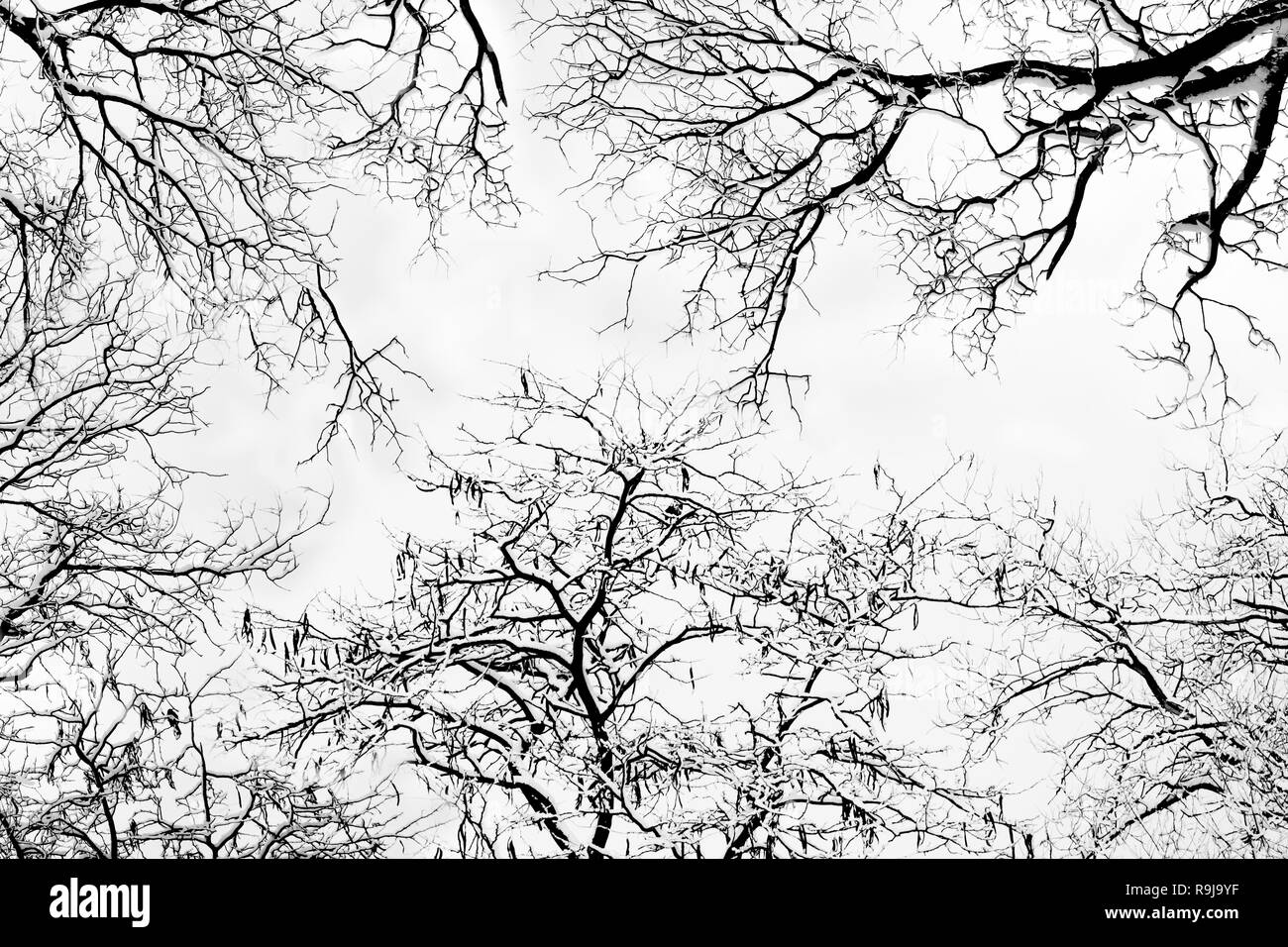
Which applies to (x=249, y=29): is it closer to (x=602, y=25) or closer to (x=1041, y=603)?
(x=602, y=25)

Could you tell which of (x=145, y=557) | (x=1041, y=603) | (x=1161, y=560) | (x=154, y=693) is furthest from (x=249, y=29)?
(x=1161, y=560)

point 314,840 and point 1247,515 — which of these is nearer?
point 314,840

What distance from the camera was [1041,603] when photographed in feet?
37.4

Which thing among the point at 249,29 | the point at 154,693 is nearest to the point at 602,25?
the point at 249,29

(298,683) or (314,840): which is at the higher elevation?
Answer: (298,683)

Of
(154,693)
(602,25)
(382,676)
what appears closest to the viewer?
(602,25)

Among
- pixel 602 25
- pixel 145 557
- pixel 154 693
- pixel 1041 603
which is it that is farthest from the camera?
pixel 1041 603

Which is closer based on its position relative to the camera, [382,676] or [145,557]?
[382,676]
